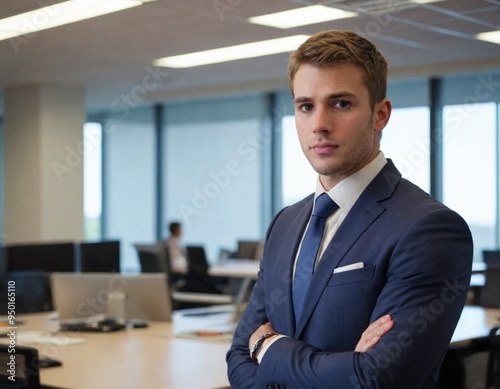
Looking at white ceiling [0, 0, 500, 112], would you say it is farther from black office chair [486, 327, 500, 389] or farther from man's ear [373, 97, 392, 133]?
man's ear [373, 97, 392, 133]

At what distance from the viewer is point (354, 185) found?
193 centimetres

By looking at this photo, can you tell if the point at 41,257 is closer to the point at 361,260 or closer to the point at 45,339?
the point at 45,339

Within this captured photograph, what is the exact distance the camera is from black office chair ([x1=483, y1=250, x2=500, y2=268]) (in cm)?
791

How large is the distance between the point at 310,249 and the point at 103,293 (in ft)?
10.7

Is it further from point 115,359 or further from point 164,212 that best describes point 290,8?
point 164,212

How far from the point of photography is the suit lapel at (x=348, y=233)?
1860 millimetres

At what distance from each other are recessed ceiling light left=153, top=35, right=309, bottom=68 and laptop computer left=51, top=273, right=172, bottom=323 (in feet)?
11.4

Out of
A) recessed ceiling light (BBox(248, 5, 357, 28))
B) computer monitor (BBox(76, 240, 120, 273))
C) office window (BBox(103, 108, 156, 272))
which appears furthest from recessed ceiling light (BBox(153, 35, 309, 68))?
office window (BBox(103, 108, 156, 272))

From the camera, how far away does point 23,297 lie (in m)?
6.15

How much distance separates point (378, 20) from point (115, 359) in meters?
4.11

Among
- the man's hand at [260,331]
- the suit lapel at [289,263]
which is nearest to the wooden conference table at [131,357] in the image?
the man's hand at [260,331]

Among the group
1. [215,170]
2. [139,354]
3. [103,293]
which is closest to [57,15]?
[103,293]

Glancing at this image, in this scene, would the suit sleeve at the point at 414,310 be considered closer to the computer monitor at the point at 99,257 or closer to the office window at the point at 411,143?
the computer monitor at the point at 99,257

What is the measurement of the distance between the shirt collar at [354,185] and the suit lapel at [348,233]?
17 mm
